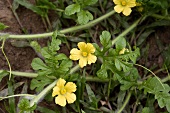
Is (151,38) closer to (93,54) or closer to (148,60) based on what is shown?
(148,60)

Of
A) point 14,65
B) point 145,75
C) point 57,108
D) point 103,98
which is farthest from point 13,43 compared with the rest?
point 145,75

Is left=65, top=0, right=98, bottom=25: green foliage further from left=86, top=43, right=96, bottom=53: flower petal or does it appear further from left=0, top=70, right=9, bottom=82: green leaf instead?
left=0, top=70, right=9, bottom=82: green leaf

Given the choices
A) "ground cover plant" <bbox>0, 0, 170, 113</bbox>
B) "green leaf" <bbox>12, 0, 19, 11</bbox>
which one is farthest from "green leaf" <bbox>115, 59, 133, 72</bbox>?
"green leaf" <bbox>12, 0, 19, 11</bbox>

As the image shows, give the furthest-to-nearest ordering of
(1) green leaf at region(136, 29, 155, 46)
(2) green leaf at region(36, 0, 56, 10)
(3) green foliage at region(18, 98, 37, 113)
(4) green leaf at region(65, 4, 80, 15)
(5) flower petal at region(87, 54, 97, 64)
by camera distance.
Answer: (1) green leaf at region(136, 29, 155, 46)
(2) green leaf at region(36, 0, 56, 10)
(4) green leaf at region(65, 4, 80, 15)
(5) flower petal at region(87, 54, 97, 64)
(3) green foliage at region(18, 98, 37, 113)

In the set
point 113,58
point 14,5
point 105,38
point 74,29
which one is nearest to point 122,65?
point 113,58

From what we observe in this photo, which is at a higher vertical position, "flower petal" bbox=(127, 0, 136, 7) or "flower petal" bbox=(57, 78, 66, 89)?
"flower petal" bbox=(127, 0, 136, 7)

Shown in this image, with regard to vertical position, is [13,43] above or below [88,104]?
above

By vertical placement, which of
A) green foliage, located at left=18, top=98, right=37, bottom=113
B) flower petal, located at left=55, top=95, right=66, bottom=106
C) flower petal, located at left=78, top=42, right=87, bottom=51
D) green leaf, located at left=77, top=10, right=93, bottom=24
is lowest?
green foliage, located at left=18, top=98, right=37, bottom=113
